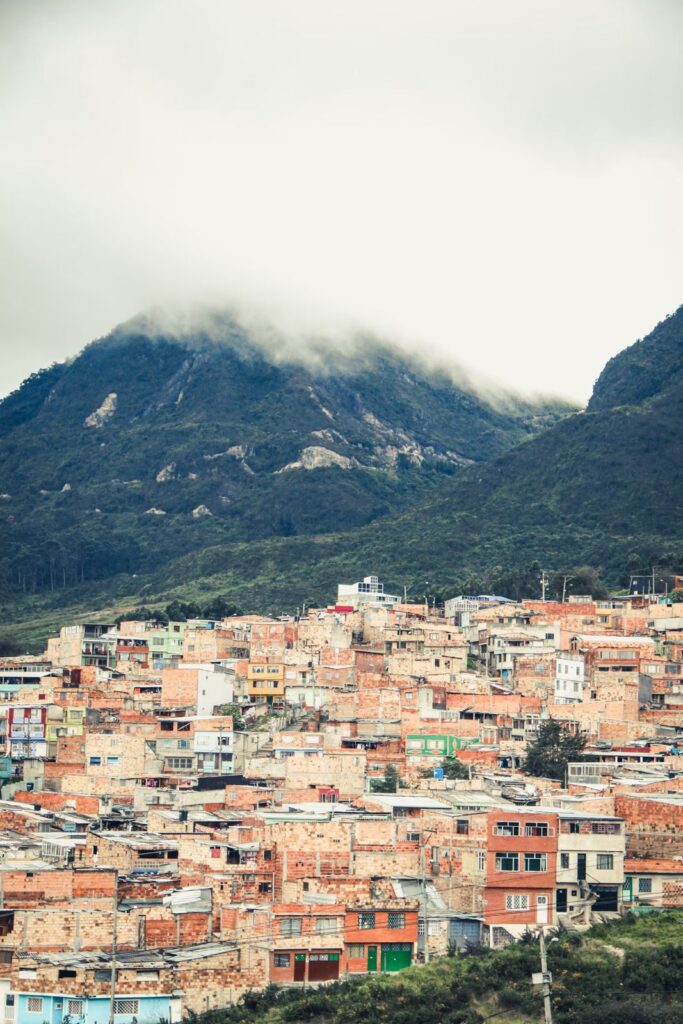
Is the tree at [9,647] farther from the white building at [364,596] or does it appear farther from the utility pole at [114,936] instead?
the utility pole at [114,936]

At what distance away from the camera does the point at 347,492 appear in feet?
496

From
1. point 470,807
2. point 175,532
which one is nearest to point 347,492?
point 175,532

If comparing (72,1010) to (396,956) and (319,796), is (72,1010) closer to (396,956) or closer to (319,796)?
(396,956)

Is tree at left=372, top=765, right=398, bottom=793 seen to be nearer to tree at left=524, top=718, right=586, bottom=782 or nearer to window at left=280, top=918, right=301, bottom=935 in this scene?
tree at left=524, top=718, right=586, bottom=782

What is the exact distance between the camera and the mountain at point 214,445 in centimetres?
14575

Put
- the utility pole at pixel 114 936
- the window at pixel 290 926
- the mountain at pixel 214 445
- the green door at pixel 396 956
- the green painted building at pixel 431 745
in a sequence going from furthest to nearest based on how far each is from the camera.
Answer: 1. the mountain at pixel 214 445
2. the green painted building at pixel 431 745
3. the green door at pixel 396 956
4. the window at pixel 290 926
5. the utility pole at pixel 114 936

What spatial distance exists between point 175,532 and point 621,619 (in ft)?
222

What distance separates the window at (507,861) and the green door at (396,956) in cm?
343

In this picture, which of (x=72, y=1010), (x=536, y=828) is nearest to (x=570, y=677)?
(x=536, y=828)

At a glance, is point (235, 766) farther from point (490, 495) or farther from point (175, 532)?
point (175, 532)

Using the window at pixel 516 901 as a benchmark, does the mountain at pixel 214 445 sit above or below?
above

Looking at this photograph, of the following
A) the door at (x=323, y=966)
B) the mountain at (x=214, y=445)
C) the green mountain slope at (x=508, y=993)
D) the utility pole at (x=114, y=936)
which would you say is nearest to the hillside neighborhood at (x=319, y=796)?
the door at (x=323, y=966)

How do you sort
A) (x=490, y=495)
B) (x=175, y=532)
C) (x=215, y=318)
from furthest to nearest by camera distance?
(x=215, y=318), (x=175, y=532), (x=490, y=495)

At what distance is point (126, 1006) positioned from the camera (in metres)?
39.9
